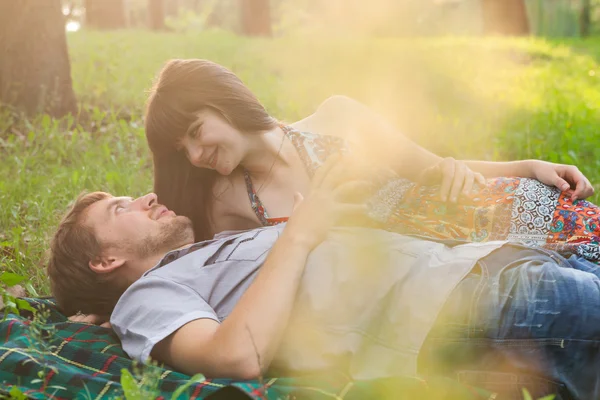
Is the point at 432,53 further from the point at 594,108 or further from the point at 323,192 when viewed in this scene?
the point at 323,192

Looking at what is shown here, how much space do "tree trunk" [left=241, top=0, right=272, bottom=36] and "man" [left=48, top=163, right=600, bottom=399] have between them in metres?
16.0

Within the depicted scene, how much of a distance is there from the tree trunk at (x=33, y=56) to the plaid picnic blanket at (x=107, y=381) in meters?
3.52

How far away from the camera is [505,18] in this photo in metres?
18.1

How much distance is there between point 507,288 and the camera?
7.28ft

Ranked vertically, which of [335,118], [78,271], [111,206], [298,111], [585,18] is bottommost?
[585,18]

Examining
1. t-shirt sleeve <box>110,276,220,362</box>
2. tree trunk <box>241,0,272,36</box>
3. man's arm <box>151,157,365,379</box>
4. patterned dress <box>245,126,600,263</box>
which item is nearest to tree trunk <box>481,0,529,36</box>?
tree trunk <box>241,0,272,36</box>

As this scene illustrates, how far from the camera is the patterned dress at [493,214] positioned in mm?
2883

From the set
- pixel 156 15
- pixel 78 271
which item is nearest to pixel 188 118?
pixel 78 271

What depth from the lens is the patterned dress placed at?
2.88m

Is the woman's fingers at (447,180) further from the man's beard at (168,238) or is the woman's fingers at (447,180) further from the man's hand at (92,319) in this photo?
the man's hand at (92,319)

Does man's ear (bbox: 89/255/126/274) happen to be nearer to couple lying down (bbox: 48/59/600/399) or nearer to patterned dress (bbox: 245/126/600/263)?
couple lying down (bbox: 48/59/600/399)

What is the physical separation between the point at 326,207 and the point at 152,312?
0.65 metres

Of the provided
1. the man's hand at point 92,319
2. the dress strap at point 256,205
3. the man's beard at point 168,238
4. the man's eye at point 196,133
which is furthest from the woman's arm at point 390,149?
the man's hand at point 92,319

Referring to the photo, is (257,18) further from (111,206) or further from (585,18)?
(111,206)
